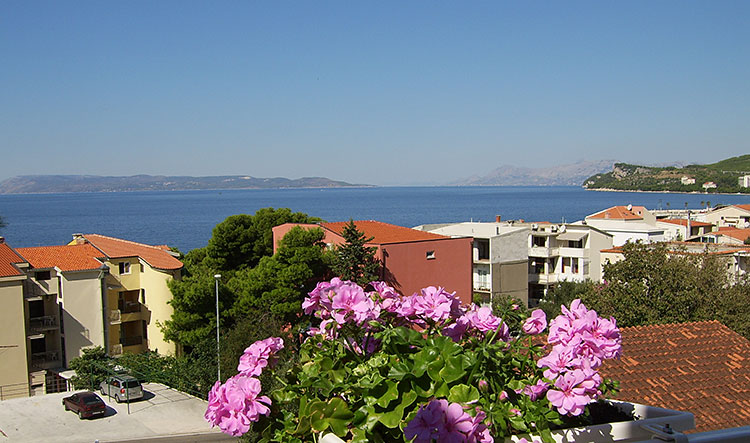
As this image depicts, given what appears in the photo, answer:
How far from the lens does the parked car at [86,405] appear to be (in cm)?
1864

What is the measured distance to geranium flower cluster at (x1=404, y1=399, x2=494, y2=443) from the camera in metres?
2.01

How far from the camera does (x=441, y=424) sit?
204 centimetres

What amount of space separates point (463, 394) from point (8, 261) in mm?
27884

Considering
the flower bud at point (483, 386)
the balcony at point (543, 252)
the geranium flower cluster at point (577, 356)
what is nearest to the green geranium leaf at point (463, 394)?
→ the flower bud at point (483, 386)

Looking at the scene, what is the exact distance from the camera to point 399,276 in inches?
1121

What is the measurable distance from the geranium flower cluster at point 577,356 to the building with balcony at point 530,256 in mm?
36237

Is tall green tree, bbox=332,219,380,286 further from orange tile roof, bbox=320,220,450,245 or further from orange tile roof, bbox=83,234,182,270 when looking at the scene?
orange tile roof, bbox=83,234,182,270

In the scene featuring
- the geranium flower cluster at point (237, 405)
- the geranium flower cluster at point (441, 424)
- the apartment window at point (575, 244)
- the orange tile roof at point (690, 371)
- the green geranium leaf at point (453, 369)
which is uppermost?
the green geranium leaf at point (453, 369)

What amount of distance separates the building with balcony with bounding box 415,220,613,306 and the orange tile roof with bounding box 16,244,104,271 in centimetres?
2117

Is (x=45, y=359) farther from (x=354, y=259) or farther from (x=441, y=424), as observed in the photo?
(x=441, y=424)

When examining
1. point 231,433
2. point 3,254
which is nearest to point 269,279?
point 3,254

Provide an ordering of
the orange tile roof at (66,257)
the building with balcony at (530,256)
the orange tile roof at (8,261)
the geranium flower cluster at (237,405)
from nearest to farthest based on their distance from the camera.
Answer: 1. the geranium flower cluster at (237,405)
2. the orange tile roof at (8,261)
3. the orange tile roof at (66,257)
4. the building with balcony at (530,256)

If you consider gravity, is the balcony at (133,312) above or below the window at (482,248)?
below

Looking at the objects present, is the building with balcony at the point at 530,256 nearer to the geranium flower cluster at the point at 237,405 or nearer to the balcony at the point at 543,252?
the balcony at the point at 543,252
